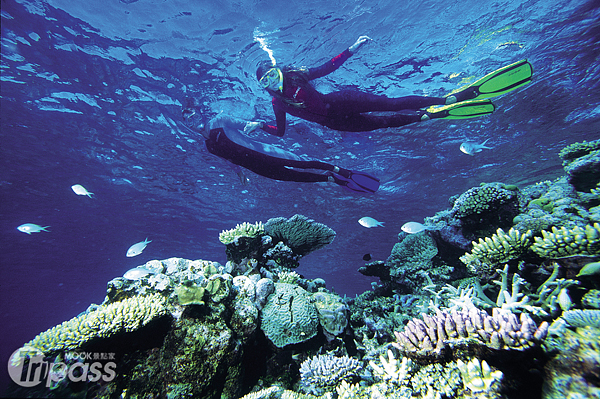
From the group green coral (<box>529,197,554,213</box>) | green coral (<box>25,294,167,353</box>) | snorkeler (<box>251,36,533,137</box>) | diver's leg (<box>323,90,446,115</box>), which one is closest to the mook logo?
green coral (<box>25,294,167,353</box>)

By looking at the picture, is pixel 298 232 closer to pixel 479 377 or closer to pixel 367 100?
pixel 479 377

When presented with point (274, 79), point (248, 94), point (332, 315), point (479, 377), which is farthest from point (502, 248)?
point (248, 94)

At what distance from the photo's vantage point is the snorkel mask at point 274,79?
622 centimetres

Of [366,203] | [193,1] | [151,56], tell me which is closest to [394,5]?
[193,1]

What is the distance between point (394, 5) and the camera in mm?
8000

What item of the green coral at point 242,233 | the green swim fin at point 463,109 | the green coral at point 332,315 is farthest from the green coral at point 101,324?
the green swim fin at point 463,109

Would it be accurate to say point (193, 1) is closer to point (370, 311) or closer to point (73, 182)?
point (370, 311)

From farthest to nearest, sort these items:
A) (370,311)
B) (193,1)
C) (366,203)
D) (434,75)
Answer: (366,203) < (434,75) < (193,1) < (370,311)

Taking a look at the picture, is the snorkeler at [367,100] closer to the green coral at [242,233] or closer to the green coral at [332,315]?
the green coral at [242,233]

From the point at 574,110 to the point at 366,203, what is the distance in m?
14.2

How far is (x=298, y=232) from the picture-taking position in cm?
551

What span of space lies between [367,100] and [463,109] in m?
2.65

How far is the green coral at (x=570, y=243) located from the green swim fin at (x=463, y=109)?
4.33 m

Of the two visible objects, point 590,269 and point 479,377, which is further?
point 590,269
